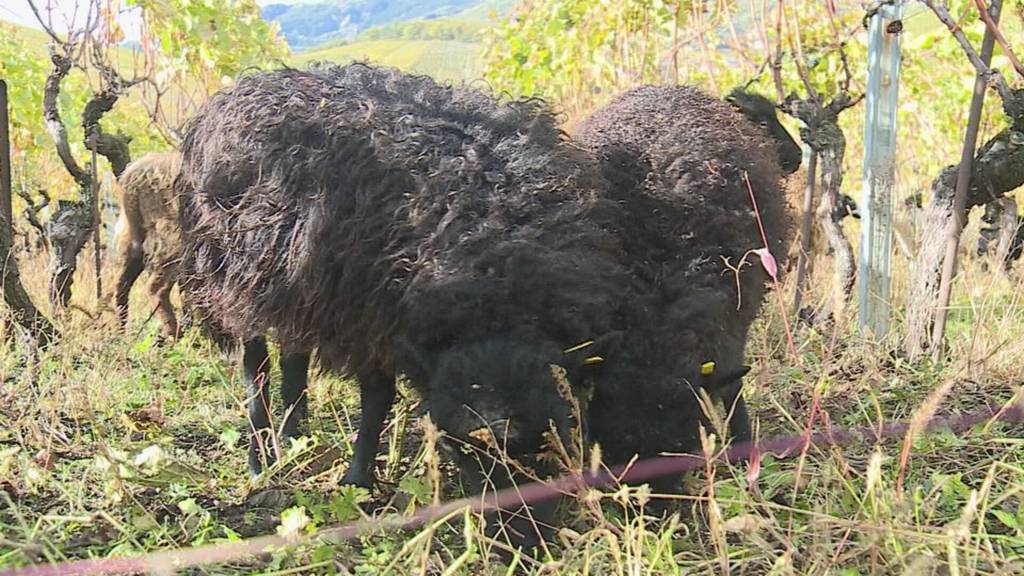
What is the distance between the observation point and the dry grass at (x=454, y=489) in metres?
2.19

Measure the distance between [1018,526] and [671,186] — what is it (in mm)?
1815

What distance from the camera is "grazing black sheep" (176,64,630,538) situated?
8.65 ft

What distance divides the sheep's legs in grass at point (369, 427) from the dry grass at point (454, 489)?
0.33ft

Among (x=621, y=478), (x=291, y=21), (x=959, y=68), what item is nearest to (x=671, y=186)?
(x=621, y=478)

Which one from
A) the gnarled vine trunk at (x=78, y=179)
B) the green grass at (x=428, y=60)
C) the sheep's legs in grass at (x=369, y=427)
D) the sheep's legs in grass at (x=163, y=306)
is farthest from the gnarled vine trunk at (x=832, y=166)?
the gnarled vine trunk at (x=78, y=179)

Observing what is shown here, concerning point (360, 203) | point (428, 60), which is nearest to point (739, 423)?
point (360, 203)

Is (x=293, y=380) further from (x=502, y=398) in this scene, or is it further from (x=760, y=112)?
(x=760, y=112)

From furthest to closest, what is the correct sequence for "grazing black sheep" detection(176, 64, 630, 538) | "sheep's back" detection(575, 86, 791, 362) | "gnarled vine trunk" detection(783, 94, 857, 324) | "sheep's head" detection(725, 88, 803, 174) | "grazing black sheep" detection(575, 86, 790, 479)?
1. "gnarled vine trunk" detection(783, 94, 857, 324)
2. "sheep's head" detection(725, 88, 803, 174)
3. "sheep's back" detection(575, 86, 791, 362)
4. "grazing black sheep" detection(575, 86, 790, 479)
5. "grazing black sheep" detection(176, 64, 630, 538)

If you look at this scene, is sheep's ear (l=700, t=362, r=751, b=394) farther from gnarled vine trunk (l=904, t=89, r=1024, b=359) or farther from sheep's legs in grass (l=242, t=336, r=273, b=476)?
gnarled vine trunk (l=904, t=89, r=1024, b=359)

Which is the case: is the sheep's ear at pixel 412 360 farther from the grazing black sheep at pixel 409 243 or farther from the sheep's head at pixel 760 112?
the sheep's head at pixel 760 112

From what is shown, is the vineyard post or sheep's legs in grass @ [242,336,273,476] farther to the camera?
the vineyard post

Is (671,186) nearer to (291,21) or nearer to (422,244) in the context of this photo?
(422,244)

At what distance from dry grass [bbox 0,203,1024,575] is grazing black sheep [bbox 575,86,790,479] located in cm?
25

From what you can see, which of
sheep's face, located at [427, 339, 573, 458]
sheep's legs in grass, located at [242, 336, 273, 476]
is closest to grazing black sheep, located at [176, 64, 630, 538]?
sheep's face, located at [427, 339, 573, 458]
